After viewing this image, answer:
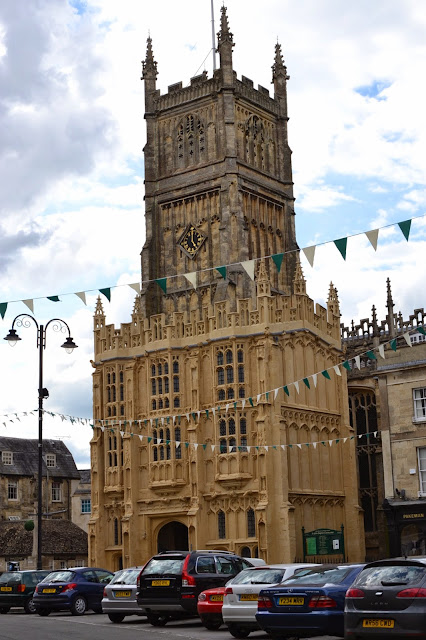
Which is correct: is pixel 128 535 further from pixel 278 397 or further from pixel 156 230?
pixel 156 230

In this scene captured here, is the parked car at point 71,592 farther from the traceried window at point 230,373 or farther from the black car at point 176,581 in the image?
the traceried window at point 230,373

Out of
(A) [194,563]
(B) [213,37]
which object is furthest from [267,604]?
(B) [213,37]

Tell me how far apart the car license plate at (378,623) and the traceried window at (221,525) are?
28.6m

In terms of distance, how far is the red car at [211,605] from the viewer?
20.1m

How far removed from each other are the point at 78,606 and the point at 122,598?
367cm

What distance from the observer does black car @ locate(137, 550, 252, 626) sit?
21219mm

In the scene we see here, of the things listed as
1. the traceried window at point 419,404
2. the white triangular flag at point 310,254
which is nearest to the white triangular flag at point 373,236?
the white triangular flag at point 310,254

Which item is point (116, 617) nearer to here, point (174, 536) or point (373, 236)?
Result: point (373, 236)

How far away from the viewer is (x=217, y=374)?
4281cm

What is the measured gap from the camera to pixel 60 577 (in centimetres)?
2612

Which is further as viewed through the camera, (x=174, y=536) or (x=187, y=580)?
(x=174, y=536)

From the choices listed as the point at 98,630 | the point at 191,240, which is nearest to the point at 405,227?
the point at 98,630

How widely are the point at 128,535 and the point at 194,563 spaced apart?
73.9ft

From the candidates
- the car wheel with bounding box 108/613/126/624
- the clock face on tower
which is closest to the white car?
the car wheel with bounding box 108/613/126/624
